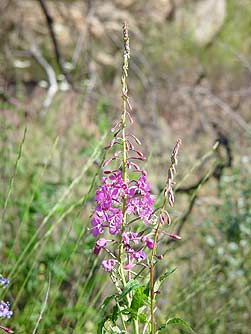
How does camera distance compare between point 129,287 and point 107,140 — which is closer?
point 129,287

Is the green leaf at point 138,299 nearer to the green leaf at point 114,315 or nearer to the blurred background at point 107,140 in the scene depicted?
the green leaf at point 114,315

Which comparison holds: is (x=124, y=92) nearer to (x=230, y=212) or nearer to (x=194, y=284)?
(x=194, y=284)

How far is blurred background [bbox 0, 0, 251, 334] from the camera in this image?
7.76 ft

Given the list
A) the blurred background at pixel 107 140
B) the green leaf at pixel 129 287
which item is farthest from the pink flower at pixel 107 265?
the blurred background at pixel 107 140

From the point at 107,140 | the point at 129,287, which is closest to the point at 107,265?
the point at 129,287

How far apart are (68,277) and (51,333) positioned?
1.80 ft

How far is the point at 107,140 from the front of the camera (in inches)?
134

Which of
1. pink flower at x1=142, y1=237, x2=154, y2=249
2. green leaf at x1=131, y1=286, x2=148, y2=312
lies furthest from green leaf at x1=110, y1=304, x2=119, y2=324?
pink flower at x1=142, y1=237, x2=154, y2=249

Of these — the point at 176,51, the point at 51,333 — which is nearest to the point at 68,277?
the point at 51,333

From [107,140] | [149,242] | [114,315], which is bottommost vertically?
[107,140]

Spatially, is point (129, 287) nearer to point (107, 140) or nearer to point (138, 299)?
point (138, 299)

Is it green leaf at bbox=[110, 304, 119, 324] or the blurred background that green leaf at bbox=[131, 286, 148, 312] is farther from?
the blurred background

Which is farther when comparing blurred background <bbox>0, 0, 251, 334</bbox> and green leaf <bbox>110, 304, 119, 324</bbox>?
blurred background <bbox>0, 0, 251, 334</bbox>

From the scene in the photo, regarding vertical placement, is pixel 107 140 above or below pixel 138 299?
below
